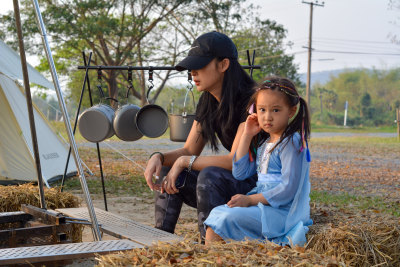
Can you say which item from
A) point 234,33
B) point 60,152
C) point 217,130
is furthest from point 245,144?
point 234,33

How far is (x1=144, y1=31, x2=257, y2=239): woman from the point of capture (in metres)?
2.68

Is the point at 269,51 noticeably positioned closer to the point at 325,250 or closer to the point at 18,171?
the point at 18,171

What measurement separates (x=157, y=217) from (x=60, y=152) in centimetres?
530

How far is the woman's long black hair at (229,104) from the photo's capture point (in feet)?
9.52

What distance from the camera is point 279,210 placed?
7.86ft

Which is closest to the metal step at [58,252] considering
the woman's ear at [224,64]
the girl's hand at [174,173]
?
the girl's hand at [174,173]

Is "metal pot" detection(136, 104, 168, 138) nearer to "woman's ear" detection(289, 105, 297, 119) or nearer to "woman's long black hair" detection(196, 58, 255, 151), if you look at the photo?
"woman's long black hair" detection(196, 58, 255, 151)

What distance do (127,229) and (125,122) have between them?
53.2 inches

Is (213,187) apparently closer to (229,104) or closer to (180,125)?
(229,104)

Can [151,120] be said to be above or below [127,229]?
above

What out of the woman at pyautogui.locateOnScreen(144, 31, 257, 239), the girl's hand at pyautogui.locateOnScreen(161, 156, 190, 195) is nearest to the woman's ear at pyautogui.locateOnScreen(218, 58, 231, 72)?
the woman at pyautogui.locateOnScreen(144, 31, 257, 239)

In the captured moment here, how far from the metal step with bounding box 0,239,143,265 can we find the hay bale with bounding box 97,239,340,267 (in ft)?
1.18

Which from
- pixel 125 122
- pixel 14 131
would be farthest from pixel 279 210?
pixel 14 131

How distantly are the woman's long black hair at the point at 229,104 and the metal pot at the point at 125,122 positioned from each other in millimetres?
874
